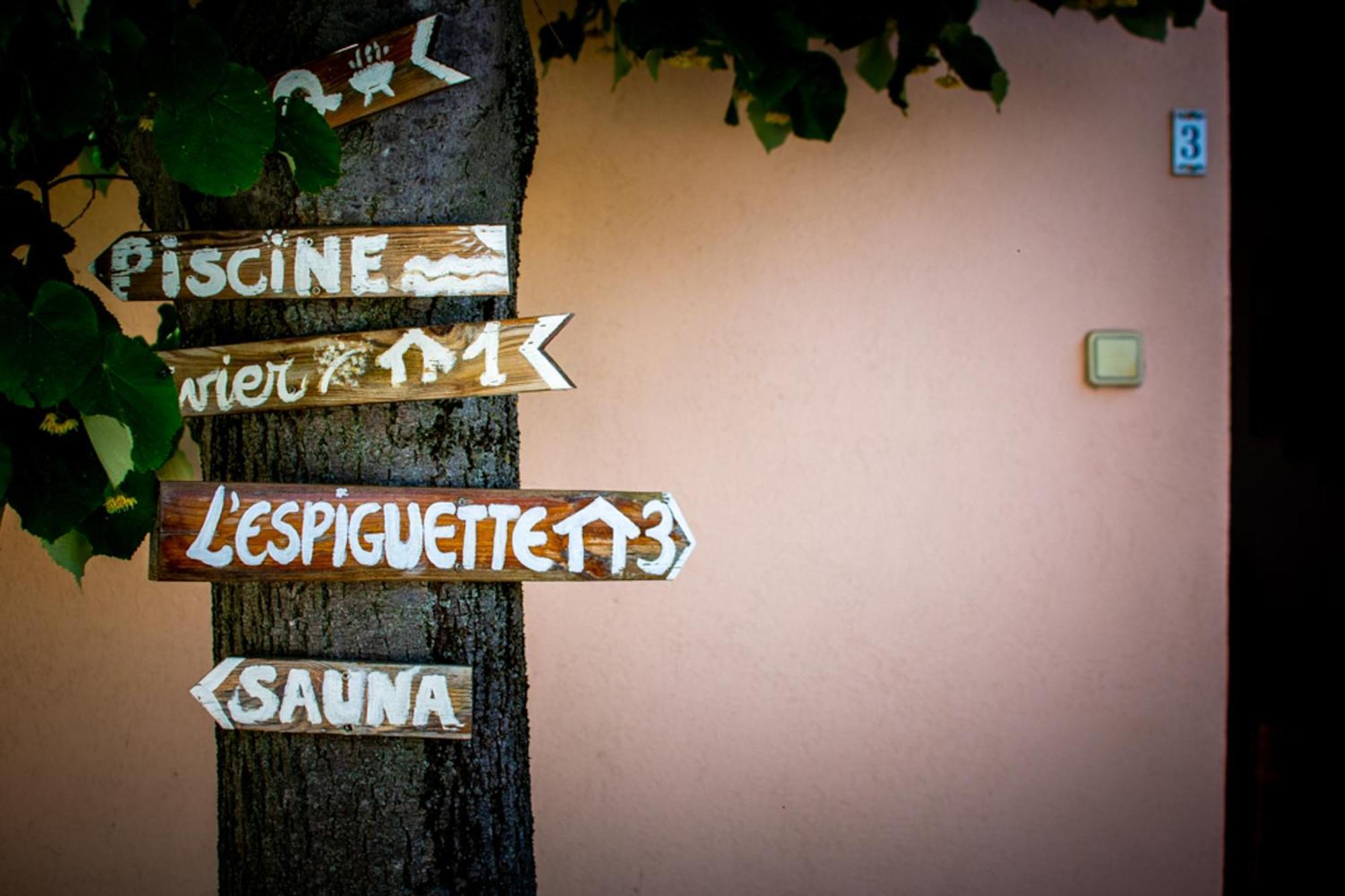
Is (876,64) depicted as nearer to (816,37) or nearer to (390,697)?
(816,37)

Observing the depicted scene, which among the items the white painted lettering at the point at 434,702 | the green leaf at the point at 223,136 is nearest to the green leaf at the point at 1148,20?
the green leaf at the point at 223,136

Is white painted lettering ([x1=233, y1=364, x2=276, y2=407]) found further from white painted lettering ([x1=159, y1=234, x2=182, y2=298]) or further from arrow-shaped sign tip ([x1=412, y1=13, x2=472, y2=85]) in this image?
arrow-shaped sign tip ([x1=412, y1=13, x2=472, y2=85])

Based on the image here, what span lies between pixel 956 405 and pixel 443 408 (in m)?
1.68

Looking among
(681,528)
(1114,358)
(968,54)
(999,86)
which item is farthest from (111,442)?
(1114,358)

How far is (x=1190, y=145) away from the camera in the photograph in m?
2.71

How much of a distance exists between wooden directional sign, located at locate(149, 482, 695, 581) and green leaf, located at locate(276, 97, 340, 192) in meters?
0.41

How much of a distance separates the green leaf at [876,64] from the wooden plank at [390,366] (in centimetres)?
116

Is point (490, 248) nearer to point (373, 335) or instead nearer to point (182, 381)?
point (373, 335)

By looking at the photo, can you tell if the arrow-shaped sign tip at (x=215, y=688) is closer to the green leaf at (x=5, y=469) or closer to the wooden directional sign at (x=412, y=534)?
the wooden directional sign at (x=412, y=534)

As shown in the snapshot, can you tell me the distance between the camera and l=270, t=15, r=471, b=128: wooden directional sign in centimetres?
137

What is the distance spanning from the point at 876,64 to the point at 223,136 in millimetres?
1501

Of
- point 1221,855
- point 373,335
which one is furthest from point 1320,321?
point 373,335

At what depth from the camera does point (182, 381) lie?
1431 millimetres

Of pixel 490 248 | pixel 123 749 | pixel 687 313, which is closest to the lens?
pixel 490 248
